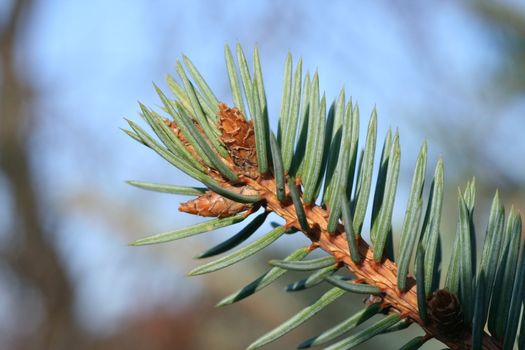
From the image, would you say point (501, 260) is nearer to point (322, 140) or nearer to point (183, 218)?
point (322, 140)

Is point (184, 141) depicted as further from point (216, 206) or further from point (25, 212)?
point (25, 212)

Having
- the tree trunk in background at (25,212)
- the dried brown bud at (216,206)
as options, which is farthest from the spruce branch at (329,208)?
the tree trunk in background at (25,212)

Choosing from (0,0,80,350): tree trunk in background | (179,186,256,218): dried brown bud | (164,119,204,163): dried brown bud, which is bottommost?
(0,0,80,350): tree trunk in background

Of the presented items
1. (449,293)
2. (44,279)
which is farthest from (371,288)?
(44,279)

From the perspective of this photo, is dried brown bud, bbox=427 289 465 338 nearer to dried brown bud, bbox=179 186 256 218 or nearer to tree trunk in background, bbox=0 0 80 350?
dried brown bud, bbox=179 186 256 218

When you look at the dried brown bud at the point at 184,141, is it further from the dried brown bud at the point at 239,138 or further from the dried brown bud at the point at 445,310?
the dried brown bud at the point at 445,310

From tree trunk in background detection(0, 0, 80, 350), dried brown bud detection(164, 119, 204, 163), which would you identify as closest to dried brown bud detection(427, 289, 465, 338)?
dried brown bud detection(164, 119, 204, 163)

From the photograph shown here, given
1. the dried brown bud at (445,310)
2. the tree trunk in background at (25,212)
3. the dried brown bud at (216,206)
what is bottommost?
the tree trunk in background at (25,212)
